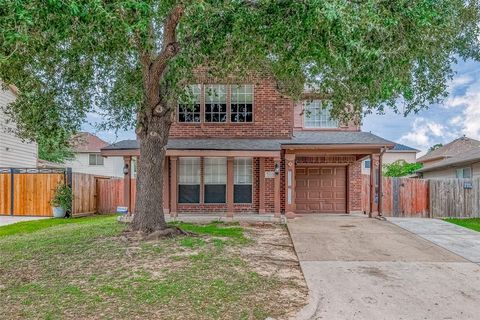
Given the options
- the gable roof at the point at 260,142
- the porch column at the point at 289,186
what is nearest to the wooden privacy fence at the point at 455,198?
the gable roof at the point at 260,142

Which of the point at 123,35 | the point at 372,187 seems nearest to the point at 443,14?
the point at 123,35

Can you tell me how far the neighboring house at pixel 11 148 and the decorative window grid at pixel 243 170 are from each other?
35.2 feet

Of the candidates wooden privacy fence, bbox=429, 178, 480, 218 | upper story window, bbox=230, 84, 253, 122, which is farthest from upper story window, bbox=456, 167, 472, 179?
upper story window, bbox=230, 84, 253, 122

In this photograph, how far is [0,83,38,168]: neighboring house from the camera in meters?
18.0

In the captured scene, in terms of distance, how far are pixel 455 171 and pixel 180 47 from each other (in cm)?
1959

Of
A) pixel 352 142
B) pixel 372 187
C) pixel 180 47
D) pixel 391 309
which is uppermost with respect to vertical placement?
pixel 180 47

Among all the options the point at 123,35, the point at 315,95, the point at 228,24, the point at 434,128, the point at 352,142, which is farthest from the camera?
the point at 434,128

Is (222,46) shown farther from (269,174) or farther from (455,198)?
(455,198)

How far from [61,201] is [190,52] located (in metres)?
11.1

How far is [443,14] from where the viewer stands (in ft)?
21.4

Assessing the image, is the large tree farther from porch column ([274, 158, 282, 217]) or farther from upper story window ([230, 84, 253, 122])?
upper story window ([230, 84, 253, 122])

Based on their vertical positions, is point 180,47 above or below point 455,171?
above

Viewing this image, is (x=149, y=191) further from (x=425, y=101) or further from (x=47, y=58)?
(x=425, y=101)

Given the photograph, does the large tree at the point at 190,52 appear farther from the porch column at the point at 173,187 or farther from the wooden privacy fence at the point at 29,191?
the wooden privacy fence at the point at 29,191
